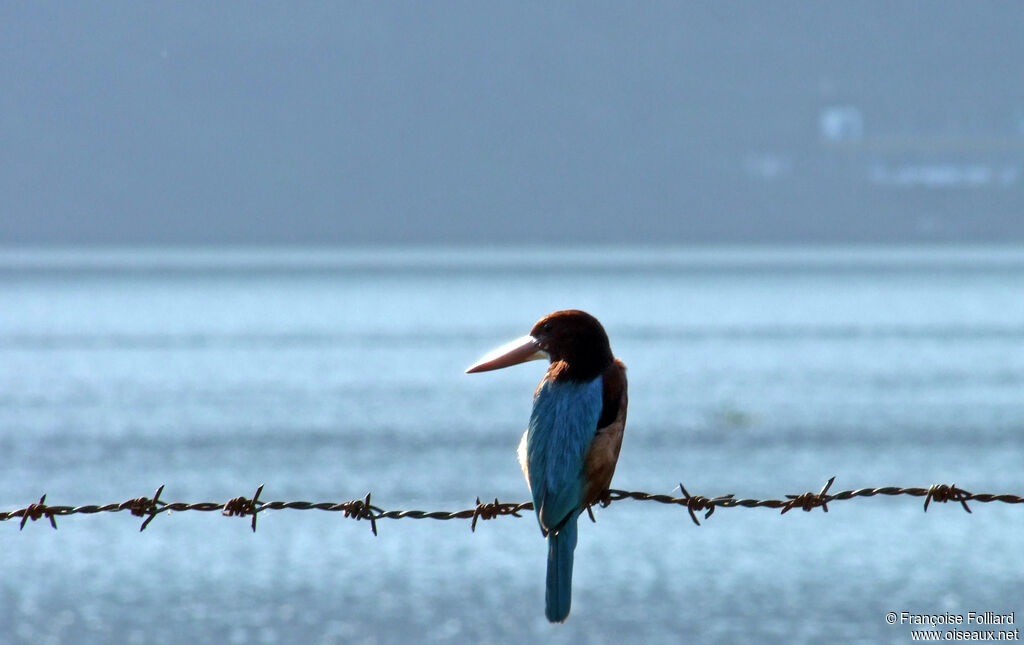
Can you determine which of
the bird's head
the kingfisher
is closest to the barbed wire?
the kingfisher

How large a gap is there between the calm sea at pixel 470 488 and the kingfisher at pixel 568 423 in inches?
1224

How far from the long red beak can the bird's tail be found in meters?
0.81

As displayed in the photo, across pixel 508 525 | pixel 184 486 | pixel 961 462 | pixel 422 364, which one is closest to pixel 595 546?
pixel 508 525

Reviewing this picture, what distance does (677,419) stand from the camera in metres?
85.3

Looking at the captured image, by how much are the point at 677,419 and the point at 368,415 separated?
18314 millimetres

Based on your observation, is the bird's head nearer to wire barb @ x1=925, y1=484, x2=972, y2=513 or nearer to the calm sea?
wire barb @ x1=925, y1=484, x2=972, y2=513

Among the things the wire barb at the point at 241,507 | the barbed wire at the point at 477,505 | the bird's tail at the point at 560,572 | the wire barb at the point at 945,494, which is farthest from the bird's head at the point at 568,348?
the wire barb at the point at 945,494

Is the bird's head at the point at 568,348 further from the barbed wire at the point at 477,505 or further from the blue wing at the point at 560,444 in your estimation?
the barbed wire at the point at 477,505

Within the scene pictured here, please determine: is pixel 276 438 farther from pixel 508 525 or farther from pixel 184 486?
pixel 508 525

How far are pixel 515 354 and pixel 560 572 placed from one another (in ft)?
3.86

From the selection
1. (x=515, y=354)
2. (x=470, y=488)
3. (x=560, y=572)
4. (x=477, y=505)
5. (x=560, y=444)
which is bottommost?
(x=560, y=572)

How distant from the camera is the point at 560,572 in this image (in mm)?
5973

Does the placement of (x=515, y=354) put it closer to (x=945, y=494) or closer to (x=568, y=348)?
(x=568, y=348)

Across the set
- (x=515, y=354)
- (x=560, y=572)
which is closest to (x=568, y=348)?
(x=515, y=354)
